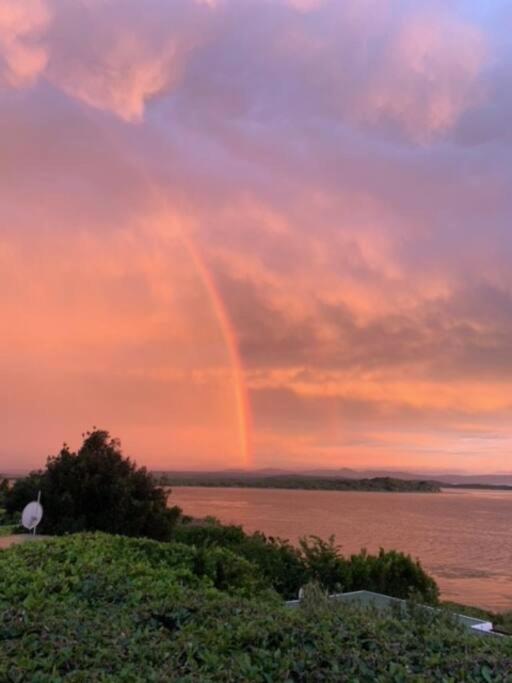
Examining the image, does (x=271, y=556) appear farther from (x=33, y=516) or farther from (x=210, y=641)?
(x=210, y=641)

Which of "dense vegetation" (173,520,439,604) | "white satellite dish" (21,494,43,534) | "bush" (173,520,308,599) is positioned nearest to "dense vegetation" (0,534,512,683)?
"bush" (173,520,308,599)

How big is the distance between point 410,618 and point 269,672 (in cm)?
193

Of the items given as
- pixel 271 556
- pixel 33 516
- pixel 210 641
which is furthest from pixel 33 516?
pixel 210 641

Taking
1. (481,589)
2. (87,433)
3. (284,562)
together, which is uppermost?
(87,433)

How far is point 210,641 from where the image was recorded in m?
4.18

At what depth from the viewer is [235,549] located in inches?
563

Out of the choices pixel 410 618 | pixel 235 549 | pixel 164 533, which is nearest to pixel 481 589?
pixel 164 533

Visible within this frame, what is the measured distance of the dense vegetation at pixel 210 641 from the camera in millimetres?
3664

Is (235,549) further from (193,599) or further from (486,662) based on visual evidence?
(486,662)

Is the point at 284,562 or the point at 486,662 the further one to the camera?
the point at 284,562

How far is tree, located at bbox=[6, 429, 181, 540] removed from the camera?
65.6ft

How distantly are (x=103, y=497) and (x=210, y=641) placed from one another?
56.0ft

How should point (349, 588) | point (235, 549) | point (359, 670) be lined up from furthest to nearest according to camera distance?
point (235, 549)
point (349, 588)
point (359, 670)

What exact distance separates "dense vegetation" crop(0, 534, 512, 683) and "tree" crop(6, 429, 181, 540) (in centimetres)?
1418
